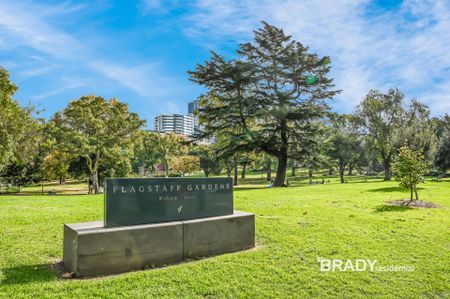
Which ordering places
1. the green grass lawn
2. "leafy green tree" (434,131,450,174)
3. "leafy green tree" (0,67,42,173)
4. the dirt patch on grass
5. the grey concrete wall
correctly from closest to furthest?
the green grass lawn, the grey concrete wall, the dirt patch on grass, "leafy green tree" (0,67,42,173), "leafy green tree" (434,131,450,174)

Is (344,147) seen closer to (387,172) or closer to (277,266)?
(387,172)

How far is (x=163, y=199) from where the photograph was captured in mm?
5652

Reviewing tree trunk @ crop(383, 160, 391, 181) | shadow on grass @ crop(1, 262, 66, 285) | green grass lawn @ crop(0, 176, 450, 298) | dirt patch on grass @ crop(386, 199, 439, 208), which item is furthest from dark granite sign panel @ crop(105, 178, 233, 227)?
tree trunk @ crop(383, 160, 391, 181)

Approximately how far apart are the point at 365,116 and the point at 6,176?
44079 mm

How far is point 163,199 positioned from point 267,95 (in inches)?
879

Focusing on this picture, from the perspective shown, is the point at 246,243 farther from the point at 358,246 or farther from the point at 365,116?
the point at 365,116

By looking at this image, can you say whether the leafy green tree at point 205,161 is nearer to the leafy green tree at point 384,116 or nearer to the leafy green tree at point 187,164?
the leafy green tree at point 187,164

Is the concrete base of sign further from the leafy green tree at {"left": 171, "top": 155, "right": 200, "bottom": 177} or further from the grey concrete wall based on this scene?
the leafy green tree at {"left": 171, "top": 155, "right": 200, "bottom": 177}

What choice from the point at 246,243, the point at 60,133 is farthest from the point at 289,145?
the point at 246,243

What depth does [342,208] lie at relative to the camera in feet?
37.4

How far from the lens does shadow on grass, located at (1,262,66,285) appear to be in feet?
15.0

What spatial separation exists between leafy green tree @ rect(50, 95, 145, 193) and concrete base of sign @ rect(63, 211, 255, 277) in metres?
25.0

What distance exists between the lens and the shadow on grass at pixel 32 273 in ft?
15.0

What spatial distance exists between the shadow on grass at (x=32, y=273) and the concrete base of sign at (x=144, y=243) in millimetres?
189
